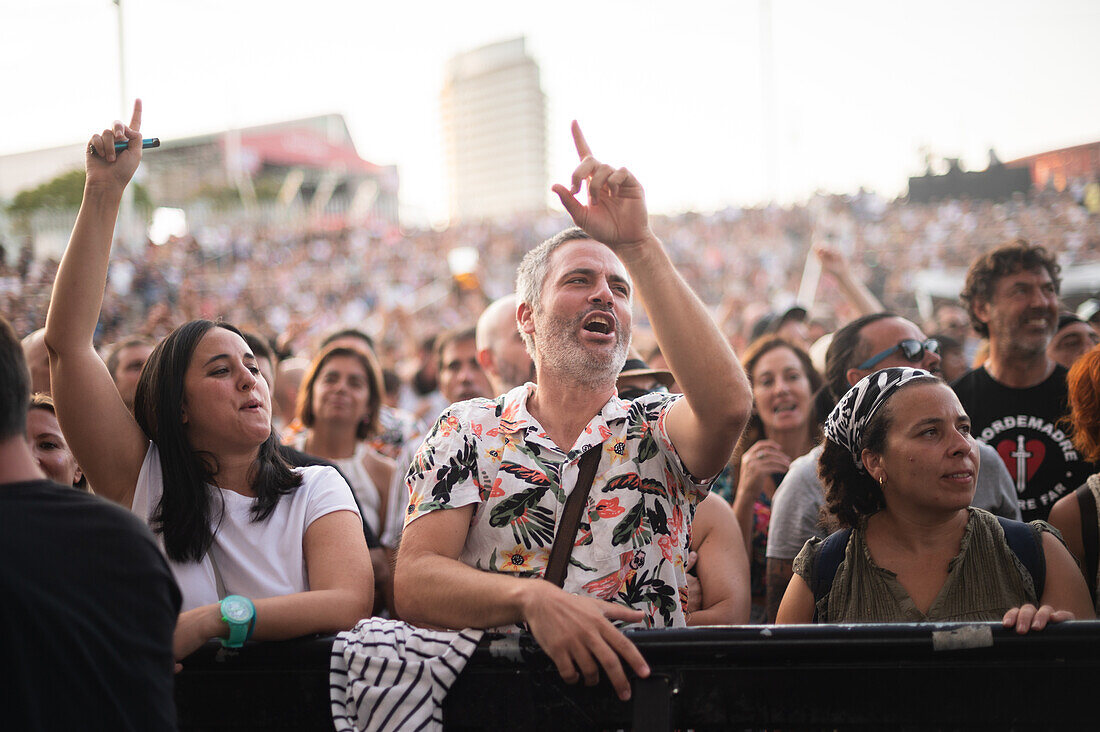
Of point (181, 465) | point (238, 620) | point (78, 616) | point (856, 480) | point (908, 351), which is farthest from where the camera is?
point (908, 351)

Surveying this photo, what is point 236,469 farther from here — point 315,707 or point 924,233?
point 924,233

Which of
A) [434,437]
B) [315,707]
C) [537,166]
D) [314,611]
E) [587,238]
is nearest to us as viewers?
[315,707]

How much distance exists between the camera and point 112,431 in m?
2.32

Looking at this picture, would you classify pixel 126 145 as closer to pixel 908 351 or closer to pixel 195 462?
pixel 195 462

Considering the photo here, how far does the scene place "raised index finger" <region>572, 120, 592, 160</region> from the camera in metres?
2.27

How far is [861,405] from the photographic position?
8.40 ft

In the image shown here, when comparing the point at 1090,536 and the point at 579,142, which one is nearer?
the point at 579,142

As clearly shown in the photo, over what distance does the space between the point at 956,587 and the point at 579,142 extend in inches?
59.9

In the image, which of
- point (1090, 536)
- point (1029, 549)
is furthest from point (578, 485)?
point (1090, 536)

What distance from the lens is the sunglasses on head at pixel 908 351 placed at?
3394 millimetres

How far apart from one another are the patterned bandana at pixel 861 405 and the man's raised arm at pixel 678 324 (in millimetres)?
705

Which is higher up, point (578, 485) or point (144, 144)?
point (144, 144)

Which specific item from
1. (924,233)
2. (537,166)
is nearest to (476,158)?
(537,166)

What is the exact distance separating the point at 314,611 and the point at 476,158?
165m
